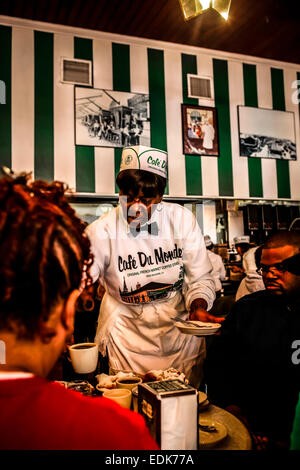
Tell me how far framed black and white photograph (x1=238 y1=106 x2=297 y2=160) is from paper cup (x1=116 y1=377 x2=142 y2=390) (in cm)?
349

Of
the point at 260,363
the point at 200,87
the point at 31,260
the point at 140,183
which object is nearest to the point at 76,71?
the point at 200,87

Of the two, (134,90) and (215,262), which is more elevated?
(134,90)

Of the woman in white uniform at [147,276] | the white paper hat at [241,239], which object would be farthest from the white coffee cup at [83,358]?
the white paper hat at [241,239]

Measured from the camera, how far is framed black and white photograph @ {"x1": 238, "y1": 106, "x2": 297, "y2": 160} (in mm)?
4316

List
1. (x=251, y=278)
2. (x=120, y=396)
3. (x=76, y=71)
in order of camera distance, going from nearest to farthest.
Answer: (x=120, y=396)
(x=76, y=71)
(x=251, y=278)

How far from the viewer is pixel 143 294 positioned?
192cm

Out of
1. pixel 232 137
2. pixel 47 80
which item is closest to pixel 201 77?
pixel 232 137

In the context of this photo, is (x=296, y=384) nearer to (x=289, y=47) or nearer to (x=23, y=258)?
(x=23, y=258)

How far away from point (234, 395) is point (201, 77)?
3.58 meters

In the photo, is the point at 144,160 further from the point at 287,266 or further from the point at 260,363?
the point at 260,363

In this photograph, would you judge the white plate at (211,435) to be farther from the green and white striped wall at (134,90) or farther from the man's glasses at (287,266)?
the green and white striped wall at (134,90)

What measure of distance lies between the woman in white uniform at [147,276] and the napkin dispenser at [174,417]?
921 millimetres

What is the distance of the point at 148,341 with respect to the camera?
6.31ft

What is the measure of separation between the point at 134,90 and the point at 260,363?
3199 millimetres
